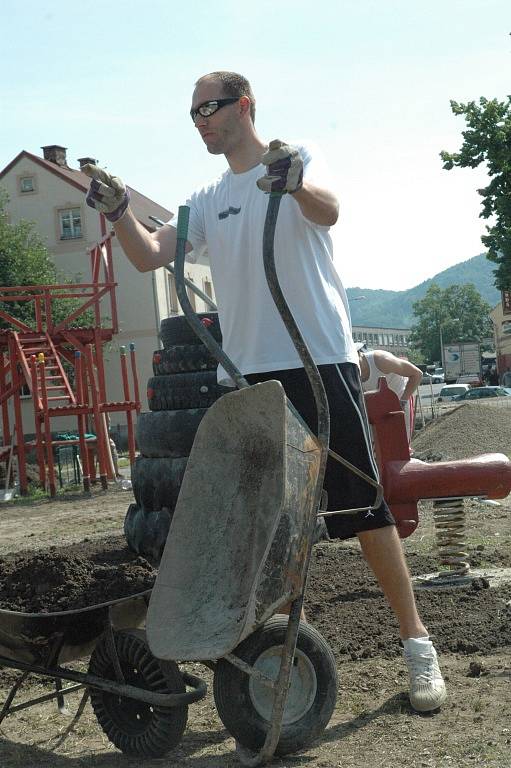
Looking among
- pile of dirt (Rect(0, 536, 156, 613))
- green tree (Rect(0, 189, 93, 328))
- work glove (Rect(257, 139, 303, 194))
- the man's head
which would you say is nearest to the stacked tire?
pile of dirt (Rect(0, 536, 156, 613))

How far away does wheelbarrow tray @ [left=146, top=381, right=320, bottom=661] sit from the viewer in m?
2.69

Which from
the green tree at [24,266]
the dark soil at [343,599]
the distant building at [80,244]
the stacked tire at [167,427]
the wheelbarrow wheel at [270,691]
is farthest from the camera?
the distant building at [80,244]

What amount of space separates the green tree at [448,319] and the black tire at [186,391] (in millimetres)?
117759

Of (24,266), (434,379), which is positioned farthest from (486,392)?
(434,379)

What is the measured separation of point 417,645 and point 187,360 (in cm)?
433

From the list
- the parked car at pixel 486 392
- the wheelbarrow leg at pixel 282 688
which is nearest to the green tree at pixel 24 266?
the parked car at pixel 486 392

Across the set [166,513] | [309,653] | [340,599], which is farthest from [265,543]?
[166,513]

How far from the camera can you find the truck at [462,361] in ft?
275

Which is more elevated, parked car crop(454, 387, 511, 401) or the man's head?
the man's head

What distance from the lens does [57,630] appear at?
313cm

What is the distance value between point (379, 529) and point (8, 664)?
1179 millimetres

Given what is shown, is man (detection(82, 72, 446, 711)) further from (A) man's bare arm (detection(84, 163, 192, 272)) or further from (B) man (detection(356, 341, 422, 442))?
(B) man (detection(356, 341, 422, 442))

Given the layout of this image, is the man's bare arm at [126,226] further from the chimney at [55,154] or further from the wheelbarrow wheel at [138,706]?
the chimney at [55,154]

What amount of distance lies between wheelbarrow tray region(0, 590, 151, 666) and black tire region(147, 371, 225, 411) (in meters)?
3.79
